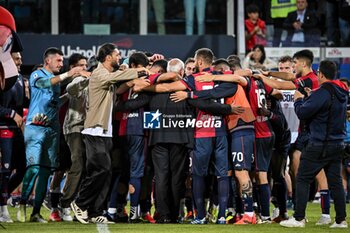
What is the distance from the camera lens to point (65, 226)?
15.0 m

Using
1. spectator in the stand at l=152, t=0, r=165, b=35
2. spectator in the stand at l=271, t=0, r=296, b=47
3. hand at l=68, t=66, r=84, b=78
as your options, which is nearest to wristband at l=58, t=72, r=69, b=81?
hand at l=68, t=66, r=84, b=78

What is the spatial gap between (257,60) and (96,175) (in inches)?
268

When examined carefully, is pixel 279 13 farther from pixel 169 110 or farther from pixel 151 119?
pixel 151 119

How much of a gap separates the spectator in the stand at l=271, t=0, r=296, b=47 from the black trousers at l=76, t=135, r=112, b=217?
389 inches

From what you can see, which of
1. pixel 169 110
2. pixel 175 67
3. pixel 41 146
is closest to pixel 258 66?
pixel 175 67

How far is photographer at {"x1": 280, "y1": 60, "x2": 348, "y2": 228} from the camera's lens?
1439 centimetres

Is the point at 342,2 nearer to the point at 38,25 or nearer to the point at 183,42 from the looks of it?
the point at 183,42

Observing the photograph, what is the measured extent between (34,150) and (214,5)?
1015 centimetres

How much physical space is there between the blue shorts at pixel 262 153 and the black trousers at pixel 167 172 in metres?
0.96

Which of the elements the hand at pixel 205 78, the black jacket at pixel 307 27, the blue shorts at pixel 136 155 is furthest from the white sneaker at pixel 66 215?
the black jacket at pixel 307 27

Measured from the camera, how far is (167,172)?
51.0 feet

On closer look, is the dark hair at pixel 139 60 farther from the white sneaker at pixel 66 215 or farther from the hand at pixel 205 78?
the white sneaker at pixel 66 215

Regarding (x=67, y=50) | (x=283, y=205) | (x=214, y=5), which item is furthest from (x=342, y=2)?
(x=283, y=205)

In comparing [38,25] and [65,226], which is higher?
[38,25]
